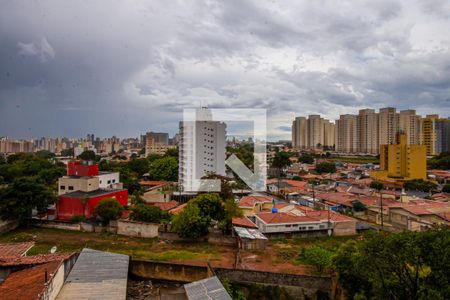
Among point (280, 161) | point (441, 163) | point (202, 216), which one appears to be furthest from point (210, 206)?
point (441, 163)

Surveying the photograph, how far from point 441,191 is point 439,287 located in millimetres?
24907

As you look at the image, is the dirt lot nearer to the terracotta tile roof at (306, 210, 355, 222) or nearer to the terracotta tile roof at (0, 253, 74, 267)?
the terracotta tile roof at (306, 210, 355, 222)

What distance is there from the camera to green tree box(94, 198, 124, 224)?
14.0 metres

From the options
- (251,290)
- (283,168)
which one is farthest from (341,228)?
(283,168)

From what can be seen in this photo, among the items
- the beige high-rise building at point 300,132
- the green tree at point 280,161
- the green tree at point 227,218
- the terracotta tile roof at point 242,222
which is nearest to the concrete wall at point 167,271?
the green tree at point 227,218

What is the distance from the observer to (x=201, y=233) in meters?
12.8

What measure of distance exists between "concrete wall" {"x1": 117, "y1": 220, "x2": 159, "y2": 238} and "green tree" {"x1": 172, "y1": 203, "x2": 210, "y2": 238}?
1.04 m

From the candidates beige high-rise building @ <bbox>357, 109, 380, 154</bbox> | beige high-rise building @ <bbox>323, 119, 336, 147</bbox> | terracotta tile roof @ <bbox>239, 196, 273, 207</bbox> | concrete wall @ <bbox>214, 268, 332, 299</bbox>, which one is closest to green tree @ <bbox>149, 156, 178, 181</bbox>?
terracotta tile roof @ <bbox>239, 196, 273, 207</bbox>

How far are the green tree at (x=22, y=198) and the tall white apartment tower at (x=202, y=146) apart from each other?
1129 centimetres

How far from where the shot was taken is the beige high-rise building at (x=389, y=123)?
5016cm

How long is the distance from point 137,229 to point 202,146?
12.2 meters

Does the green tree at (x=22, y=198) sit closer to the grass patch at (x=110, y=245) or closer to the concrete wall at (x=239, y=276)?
the grass patch at (x=110, y=245)

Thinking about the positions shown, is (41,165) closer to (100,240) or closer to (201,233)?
(100,240)

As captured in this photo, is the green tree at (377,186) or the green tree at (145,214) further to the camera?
the green tree at (377,186)
